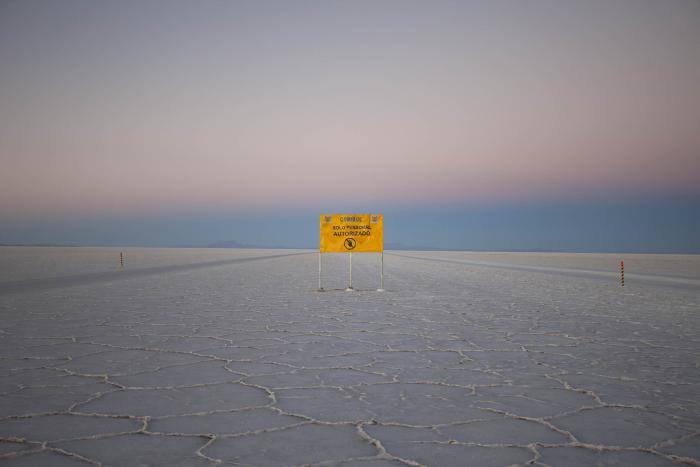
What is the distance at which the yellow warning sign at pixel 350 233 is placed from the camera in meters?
12.5

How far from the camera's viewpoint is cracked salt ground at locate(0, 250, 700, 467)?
2.67 metres

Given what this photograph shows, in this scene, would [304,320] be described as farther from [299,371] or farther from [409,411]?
[409,411]

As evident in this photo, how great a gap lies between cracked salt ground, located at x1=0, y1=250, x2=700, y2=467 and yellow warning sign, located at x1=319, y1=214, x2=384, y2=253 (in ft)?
14.6

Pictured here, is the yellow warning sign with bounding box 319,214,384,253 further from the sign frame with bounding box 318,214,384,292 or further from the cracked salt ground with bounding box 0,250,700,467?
the cracked salt ground with bounding box 0,250,700,467

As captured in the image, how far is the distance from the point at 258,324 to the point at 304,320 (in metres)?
0.72

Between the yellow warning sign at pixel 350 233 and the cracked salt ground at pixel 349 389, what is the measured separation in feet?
14.6

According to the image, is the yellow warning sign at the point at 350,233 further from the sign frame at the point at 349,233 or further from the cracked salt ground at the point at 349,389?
the cracked salt ground at the point at 349,389

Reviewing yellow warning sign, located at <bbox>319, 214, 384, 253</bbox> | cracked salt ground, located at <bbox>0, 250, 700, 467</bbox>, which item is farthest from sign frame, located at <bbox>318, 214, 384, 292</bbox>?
cracked salt ground, located at <bbox>0, 250, 700, 467</bbox>

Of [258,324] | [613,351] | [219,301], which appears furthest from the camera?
[219,301]

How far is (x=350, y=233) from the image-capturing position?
12523 mm

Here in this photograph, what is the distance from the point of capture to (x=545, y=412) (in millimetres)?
3289

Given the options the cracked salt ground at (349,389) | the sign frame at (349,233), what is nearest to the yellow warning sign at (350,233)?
the sign frame at (349,233)

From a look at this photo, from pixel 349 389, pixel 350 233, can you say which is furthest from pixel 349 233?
pixel 349 389

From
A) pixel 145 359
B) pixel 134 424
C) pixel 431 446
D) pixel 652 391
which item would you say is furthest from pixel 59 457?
pixel 652 391
